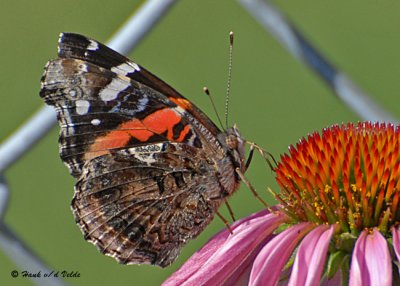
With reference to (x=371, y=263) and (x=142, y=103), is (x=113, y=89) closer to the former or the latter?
(x=142, y=103)

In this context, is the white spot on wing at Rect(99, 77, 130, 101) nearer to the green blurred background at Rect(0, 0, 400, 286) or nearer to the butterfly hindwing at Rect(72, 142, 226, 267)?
the butterfly hindwing at Rect(72, 142, 226, 267)

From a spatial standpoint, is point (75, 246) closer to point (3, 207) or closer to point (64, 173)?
point (64, 173)

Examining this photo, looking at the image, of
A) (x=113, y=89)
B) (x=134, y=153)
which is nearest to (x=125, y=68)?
(x=113, y=89)

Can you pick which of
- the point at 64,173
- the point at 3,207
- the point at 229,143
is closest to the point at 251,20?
the point at 64,173

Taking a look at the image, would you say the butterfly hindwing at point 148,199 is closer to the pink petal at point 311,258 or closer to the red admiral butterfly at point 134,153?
the red admiral butterfly at point 134,153

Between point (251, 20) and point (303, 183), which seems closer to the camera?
point (303, 183)

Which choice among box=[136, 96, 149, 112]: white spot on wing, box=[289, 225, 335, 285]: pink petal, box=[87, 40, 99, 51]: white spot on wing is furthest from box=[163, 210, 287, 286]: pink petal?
box=[87, 40, 99, 51]: white spot on wing

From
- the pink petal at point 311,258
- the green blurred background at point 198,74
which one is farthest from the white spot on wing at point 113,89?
the green blurred background at point 198,74
